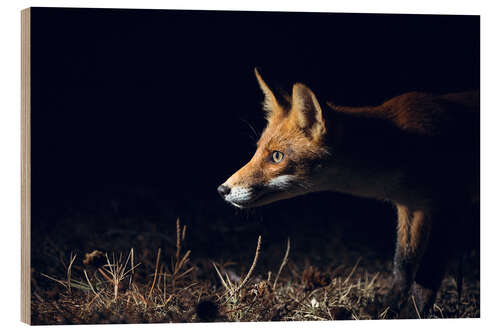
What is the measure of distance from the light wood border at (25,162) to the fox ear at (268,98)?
1.10 m

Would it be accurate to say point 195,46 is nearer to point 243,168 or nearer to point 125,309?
point 243,168

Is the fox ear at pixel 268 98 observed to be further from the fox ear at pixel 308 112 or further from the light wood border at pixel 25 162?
the light wood border at pixel 25 162

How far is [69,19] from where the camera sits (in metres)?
3.68

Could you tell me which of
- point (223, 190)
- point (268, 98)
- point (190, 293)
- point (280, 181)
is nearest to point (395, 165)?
point (280, 181)

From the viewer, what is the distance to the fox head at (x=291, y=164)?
359 centimetres

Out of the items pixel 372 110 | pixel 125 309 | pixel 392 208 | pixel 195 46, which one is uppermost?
pixel 195 46

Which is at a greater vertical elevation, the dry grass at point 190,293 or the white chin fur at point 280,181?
the white chin fur at point 280,181

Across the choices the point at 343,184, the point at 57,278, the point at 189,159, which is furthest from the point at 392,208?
the point at 57,278

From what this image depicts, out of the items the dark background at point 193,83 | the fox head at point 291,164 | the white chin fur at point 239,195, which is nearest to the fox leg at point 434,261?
the dark background at point 193,83

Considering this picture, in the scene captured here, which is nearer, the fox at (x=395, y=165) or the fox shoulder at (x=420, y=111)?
the fox at (x=395, y=165)

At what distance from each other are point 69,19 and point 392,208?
1.83m

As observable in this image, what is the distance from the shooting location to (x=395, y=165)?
3.68 meters

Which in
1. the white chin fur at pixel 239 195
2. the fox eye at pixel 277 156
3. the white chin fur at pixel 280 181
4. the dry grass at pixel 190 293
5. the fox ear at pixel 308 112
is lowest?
the dry grass at pixel 190 293

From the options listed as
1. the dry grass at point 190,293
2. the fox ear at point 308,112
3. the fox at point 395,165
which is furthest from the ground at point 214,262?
the fox ear at point 308,112
